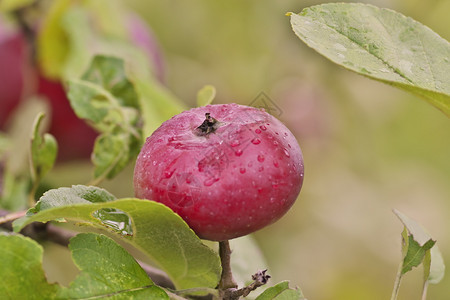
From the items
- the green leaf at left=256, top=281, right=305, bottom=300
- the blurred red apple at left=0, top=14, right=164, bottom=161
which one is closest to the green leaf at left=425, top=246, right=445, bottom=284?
the green leaf at left=256, top=281, right=305, bottom=300

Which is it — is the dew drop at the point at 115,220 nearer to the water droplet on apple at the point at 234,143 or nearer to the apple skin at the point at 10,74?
the water droplet on apple at the point at 234,143

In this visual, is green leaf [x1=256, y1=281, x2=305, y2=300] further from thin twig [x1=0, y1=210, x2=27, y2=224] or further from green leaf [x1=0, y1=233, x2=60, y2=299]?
thin twig [x1=0, y1=210, x2=27, y2=224]

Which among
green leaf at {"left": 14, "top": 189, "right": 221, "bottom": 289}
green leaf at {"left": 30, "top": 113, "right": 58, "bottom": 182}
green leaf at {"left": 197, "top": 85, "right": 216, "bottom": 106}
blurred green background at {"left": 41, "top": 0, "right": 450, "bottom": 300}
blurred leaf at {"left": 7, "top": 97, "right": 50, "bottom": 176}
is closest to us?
green leaf at {"left": 14, "top": 189, "right": 221, "bottom": 289}

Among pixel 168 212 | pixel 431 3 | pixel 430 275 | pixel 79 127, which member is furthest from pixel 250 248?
pixel 431 3

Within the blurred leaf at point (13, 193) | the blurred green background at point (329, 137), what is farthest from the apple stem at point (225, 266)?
the blurred green background at point (329, 137)

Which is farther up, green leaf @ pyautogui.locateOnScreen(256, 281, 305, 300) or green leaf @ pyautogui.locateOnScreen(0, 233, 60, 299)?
green leaf @ pyautogui.locateOnScreen(256, 281, 305, 300)

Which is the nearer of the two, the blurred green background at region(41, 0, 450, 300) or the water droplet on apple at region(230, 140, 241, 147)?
the water droplet on apple at region(230, 140, 241, 147)
